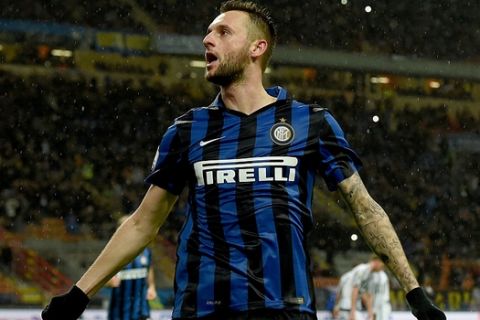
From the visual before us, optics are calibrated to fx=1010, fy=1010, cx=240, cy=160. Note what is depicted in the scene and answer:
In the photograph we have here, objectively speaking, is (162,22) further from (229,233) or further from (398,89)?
(229,233)

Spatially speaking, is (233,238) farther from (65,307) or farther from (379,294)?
(379,294)

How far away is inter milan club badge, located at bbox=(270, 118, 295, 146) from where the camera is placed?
2879 millimetres

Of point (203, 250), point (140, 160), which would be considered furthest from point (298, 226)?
point (140, 160)

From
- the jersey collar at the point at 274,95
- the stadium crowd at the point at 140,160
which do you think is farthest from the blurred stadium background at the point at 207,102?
the jersey collar at the point at 274,95

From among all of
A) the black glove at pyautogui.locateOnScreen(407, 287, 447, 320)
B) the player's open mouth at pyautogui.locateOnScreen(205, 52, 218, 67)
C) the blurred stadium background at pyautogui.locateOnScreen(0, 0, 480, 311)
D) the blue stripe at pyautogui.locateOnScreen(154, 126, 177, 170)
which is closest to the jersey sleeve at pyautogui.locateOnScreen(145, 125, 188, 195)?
the blue stripe at pyautogui.locateOnScreen(154, 126, 177, 170)

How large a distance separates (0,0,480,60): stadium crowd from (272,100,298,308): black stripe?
1646cm

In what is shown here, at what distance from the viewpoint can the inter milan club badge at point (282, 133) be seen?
2.88 metres

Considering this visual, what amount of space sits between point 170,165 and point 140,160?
52.8ft

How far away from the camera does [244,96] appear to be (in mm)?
2980

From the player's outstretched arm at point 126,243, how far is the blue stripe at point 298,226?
1.26ft

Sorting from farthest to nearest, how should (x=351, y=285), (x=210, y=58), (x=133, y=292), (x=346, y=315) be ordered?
(x=346, y=315), (x=351, y=285), (x=133, y=292), (x=210, y=58)

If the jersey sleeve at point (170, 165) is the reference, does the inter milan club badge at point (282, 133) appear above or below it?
above

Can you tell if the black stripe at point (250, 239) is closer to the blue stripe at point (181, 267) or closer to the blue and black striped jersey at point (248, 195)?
the blue and black striped jersey at point (248, 195)

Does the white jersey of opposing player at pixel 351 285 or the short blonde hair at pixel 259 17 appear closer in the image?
the short blonde hair at pixel 259 17
